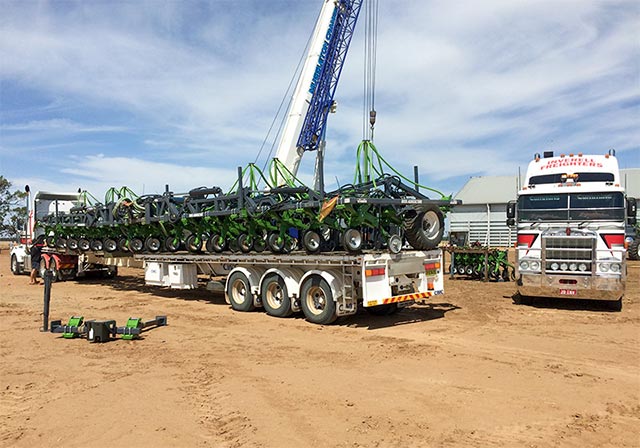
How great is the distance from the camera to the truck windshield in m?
11.0

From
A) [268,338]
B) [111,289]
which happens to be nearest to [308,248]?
[268,338]

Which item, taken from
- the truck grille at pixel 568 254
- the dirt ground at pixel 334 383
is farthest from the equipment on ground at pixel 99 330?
the truck grille at pixel 568 254

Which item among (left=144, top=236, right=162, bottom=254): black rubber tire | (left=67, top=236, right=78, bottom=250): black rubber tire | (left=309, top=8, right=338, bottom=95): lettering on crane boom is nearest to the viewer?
(left=144, top=236, right=162, bottom=254): black rubber tire

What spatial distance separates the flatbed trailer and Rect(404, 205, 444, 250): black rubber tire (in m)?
0.22

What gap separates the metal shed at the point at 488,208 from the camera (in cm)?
3988

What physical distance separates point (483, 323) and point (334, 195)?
371cm

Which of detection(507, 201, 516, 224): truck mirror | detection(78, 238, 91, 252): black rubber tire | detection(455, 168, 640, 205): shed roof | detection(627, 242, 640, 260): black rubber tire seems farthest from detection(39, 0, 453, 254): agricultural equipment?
detection(455, 168, 640, 205): shed roof

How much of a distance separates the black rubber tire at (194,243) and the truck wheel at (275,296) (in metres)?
2.96

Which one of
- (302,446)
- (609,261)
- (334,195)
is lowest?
(302,446)

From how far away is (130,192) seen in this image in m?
14.8

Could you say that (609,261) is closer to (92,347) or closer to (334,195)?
(334,195)

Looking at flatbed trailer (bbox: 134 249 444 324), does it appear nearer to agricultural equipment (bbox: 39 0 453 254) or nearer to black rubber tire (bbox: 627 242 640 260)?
agricultural equipment (bbox: 39 0 453 254)

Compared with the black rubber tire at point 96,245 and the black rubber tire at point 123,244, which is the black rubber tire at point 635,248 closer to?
the black rubber tire at point 123,244

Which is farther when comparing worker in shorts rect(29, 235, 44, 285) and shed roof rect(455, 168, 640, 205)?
shed roof rect(455, 168, 640, 205)
